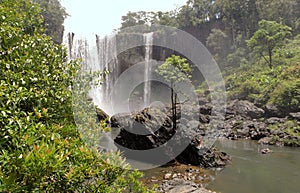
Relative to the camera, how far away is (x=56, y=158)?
7.13 ft

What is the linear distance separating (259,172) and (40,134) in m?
10.2

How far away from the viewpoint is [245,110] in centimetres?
2491

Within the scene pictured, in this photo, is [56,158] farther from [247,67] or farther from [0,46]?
[247,67]

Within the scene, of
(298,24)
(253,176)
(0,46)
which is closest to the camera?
(0,46)

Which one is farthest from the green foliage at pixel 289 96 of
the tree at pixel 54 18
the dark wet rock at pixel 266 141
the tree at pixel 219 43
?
the tree at pixel 54 18

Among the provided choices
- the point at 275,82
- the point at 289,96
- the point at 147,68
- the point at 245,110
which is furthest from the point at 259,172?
the point at 147,68

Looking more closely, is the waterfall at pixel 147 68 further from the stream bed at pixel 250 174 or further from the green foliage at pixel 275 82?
the stream bed at pixel 250 174

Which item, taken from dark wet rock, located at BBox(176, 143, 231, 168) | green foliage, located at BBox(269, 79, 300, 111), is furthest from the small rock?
green foliage, located at BBox(269, 79, 300, 111)

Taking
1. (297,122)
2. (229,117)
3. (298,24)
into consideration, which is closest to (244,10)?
(298,24)

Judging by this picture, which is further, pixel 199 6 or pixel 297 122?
pixel 199 6

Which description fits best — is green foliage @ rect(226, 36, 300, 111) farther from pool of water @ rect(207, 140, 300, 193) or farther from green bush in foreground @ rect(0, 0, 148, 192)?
green bush in foreground @ rect(0, 0, 148, 192)

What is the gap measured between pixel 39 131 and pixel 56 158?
47 centimetres

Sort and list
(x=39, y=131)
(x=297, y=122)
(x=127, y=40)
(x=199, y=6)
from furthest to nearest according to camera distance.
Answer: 1. (x=199, y=6)
2. (x=127, y=40)
3. (x=297, y=122)
4. (x=39, y=131)

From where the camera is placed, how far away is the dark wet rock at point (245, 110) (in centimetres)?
2380
